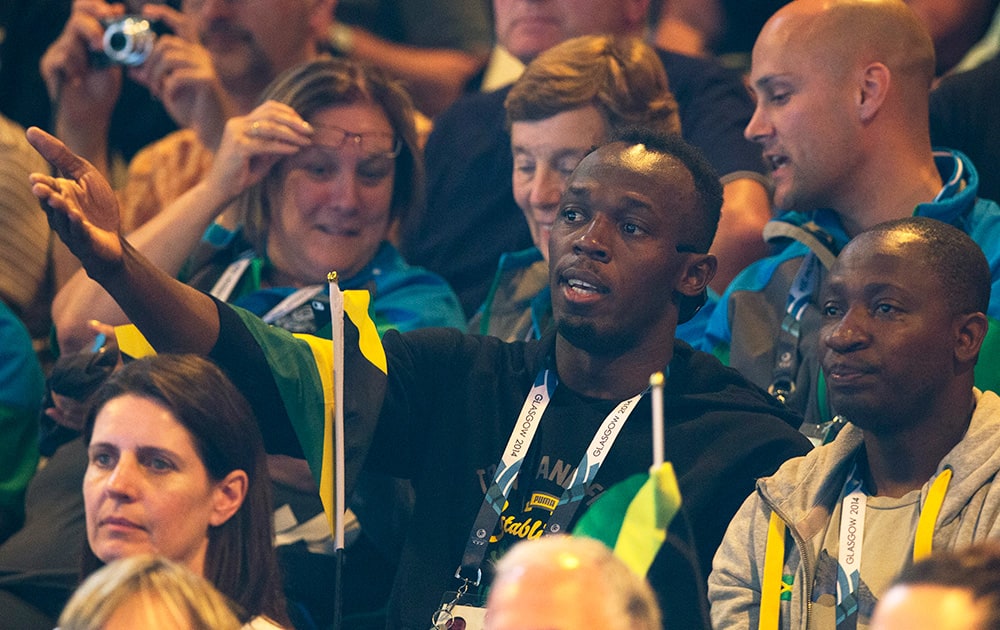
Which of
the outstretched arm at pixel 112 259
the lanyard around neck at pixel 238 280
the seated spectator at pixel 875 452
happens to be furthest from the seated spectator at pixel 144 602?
the lanyard around neck at pixel 238 280

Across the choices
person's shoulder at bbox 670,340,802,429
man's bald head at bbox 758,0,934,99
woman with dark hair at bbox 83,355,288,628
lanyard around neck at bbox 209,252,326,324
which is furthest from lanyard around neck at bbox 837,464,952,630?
lanyard around neck at bbox 209,252,326,324

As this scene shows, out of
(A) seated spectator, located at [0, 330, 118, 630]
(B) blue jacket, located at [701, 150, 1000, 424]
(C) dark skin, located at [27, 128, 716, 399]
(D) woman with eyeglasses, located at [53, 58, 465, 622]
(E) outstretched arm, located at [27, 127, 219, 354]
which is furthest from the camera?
(D) woman with eyeglasses, located at [53, 58, 465, 622]

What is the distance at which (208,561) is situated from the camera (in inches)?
124

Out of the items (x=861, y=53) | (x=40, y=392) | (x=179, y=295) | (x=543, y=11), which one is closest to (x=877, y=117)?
(x=861, y=53)

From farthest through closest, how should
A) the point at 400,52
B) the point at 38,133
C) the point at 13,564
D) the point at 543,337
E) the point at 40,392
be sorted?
the point at 400,52, the point at 40,392, the point at 13,564, the point at 543,337, the point at 38,133

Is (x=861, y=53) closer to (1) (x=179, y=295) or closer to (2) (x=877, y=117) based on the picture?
(2) (x=877, y=117)

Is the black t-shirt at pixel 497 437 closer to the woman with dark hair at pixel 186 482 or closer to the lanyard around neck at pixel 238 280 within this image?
the woman with dark hair at pixel 186 482

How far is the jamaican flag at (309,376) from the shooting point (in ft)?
10.3

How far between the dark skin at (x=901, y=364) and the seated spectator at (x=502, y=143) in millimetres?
1377

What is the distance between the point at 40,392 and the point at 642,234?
1821mm

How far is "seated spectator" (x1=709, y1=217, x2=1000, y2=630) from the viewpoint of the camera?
2.84 meters

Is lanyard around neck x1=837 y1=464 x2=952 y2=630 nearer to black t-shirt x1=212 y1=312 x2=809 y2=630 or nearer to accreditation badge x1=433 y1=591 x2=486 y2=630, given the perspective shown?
black t-shirt x1=212 y1=312 x2=809 y2=630

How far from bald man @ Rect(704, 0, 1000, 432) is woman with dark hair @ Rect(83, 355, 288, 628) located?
1.21 m

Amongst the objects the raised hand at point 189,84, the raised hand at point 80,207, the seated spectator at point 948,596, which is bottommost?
the seated spectator at point 948,596
